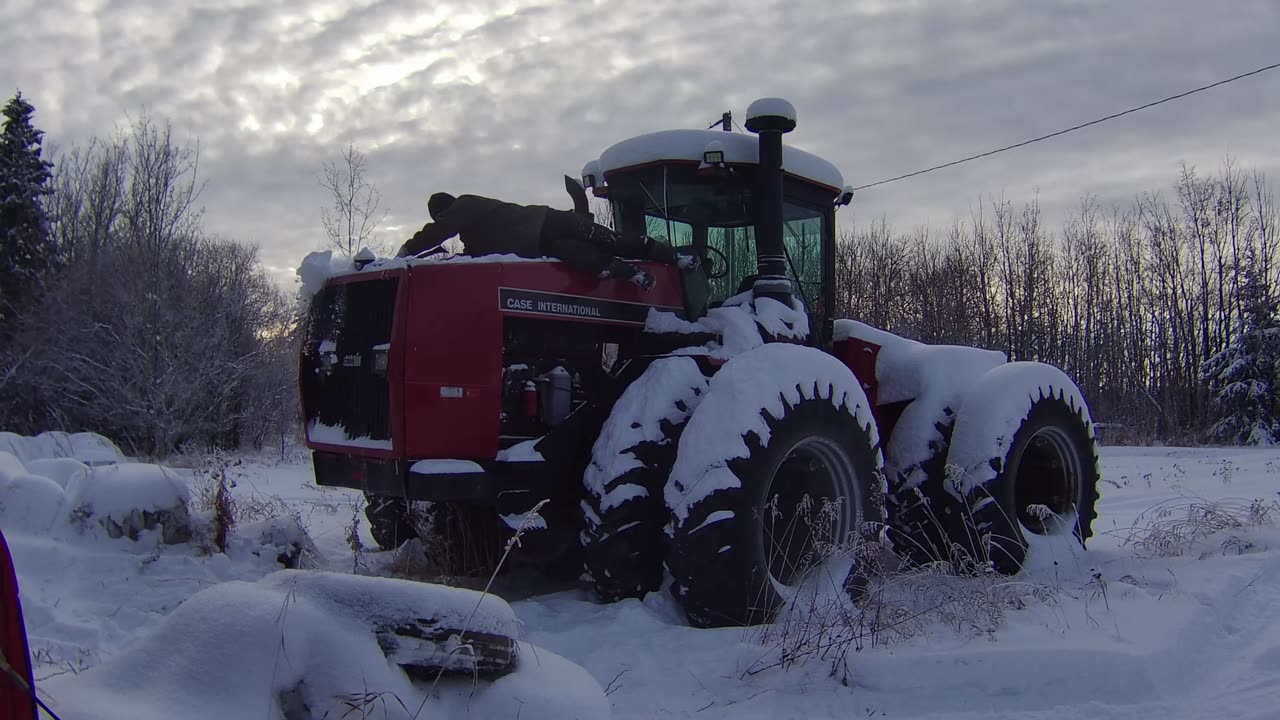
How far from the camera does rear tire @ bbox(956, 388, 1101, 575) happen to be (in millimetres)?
5434

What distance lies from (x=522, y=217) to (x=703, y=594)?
2.19 metres

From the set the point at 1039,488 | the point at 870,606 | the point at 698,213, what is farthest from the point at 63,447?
the point at 1039,488

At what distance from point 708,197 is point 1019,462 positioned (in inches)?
107

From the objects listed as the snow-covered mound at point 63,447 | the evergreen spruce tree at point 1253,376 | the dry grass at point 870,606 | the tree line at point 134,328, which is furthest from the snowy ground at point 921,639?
the evergreen spruce tree at point 1253,376

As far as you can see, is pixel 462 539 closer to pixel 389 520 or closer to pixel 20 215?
pixel 389 520

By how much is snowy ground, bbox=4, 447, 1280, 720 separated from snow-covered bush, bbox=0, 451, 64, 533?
8 cm

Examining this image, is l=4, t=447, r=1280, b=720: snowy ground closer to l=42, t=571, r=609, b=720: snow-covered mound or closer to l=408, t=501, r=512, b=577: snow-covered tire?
l=42, t=571, r=609, b=720: snow-covered mound

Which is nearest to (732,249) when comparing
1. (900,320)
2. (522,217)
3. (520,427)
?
(522,217)

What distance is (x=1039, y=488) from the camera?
21.0 ft

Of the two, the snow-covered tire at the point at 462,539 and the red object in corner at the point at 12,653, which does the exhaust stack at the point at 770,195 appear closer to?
the snow-covered tire at the point at 462,539

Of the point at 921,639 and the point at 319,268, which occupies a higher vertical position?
the point at 319,268

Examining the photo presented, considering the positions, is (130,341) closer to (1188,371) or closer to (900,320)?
(900,320)

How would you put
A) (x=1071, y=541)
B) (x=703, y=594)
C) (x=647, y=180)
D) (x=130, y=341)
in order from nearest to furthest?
(x=703, y=594) < (x=647, y=180) < (x=1071, y=541) < (x=130, y=341)

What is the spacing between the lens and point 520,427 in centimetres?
458
